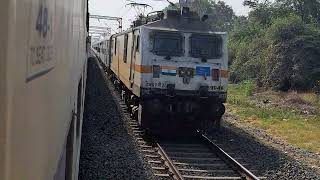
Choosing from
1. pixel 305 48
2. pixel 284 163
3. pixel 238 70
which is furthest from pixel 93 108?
pixel 238 70

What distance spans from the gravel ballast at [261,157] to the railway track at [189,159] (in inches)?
15.5

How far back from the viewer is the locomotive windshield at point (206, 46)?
1225cm

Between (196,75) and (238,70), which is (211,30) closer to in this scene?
(196,75)

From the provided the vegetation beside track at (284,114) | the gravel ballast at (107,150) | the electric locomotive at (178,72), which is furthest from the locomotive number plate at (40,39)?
the vegetation beside track at (284,114)

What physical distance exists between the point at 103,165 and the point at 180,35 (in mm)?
4452

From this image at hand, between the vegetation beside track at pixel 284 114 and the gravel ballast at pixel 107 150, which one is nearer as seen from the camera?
the gravel ballast at pixel 107 150

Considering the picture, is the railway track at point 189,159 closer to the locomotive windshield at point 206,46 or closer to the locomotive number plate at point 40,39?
the locomotive windshield at point 206,46

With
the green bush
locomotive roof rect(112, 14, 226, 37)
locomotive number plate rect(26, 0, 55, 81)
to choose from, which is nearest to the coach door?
locomotive roof rect(112, 14, 226, 37)

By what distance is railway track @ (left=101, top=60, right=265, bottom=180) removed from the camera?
907 cm

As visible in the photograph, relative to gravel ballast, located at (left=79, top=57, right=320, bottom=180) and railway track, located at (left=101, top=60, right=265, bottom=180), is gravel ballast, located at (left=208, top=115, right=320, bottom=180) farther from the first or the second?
railway track, located at (left=101, top=60, right=265, bottom=180)

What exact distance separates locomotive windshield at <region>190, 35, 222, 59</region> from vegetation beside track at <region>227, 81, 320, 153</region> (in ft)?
11.7

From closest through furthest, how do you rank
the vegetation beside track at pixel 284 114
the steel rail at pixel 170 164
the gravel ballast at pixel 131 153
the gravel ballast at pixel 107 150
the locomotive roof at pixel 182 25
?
1. the steel rail at pixel 170 164
2. the gravel ballast at pixel 107 150
3. the gravel ballast at pixel 131 153
4. the locomotive roof at pixel 182 25
5. the vegetation beside track at pixel 284 114

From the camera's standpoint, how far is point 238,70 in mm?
33031

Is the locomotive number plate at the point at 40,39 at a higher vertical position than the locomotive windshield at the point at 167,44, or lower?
lower
